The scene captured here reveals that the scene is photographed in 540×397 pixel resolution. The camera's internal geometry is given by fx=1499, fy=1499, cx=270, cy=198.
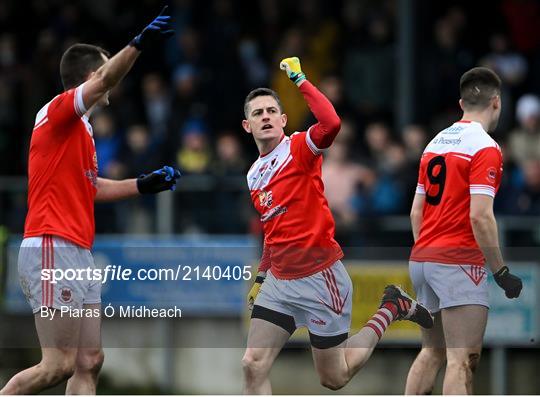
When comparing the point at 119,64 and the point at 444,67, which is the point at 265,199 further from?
the point at 444,67

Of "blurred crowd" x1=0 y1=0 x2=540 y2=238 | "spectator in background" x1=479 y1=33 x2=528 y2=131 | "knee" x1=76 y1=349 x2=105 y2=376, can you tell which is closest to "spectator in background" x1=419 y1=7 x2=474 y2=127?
"blurred crowd" x1=0 y1=0 x2=540 y2=238

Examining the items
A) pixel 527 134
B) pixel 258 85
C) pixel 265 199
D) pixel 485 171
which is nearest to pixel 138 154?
pixel 258 85

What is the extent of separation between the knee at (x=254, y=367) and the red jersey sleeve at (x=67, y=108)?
187 cm

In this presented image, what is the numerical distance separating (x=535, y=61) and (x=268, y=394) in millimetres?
7261

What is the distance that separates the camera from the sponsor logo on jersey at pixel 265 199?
383 inches

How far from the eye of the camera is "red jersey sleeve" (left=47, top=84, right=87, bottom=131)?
908 cm

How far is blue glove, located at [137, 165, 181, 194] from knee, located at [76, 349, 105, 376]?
1.13m

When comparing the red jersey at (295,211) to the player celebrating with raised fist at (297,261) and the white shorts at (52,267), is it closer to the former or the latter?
the player celebrating with raised fist at (297,261)

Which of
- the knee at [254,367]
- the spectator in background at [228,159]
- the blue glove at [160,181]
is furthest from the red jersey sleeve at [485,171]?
the spectator in background at [228,159]

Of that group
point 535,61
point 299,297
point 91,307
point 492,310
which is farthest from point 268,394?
point 535,61

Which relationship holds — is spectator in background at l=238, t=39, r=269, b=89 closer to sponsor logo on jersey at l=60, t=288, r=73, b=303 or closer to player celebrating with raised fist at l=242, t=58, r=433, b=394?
player celebrating with raised fist at l=242, t=58, r=433, b=394

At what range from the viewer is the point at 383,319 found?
9.96m

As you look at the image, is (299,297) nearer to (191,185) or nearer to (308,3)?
(191,185)

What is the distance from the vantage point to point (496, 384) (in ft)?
44.8
